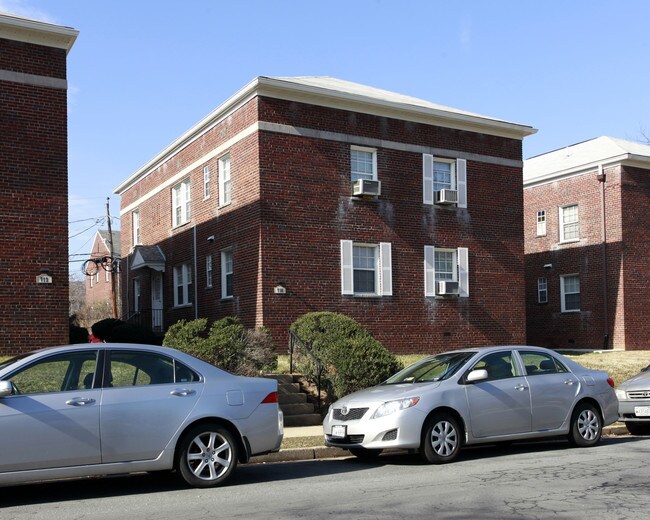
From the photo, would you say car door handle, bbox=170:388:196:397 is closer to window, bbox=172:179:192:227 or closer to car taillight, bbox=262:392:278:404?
car taillight, bbox=262:392:278:404

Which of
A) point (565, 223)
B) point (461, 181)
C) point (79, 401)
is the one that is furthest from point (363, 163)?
point (79, 401)

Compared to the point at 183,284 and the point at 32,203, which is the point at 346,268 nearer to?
the point at 183,284

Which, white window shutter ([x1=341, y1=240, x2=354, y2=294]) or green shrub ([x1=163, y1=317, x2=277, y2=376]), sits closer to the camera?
green shrub ([x1=163, y1=317, x2=277, y2=376])

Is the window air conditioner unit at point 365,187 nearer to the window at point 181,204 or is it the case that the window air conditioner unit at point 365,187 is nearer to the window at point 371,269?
the window at point 371,269

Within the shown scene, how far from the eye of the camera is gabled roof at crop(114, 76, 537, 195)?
22.3 metres

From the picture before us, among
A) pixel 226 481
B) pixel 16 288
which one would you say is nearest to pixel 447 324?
pixel 16 288

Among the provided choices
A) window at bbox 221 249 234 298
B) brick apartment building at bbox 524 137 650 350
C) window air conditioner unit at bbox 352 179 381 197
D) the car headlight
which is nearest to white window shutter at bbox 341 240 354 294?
window air conditioner unit at bbox 352 179 381 197

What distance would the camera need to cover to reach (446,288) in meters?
24.9

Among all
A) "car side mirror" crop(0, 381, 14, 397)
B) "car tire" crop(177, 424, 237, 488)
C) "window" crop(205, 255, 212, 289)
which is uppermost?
"window" crop(205, 255, 212, 289)

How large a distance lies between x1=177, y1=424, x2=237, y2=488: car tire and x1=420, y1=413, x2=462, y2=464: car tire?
2672 mm

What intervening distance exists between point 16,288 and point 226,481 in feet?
32.7

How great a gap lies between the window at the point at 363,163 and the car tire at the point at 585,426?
13301 millimetres

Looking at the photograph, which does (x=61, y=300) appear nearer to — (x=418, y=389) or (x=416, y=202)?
(x=418, y=389)

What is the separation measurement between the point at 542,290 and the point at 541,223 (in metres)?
2.85
